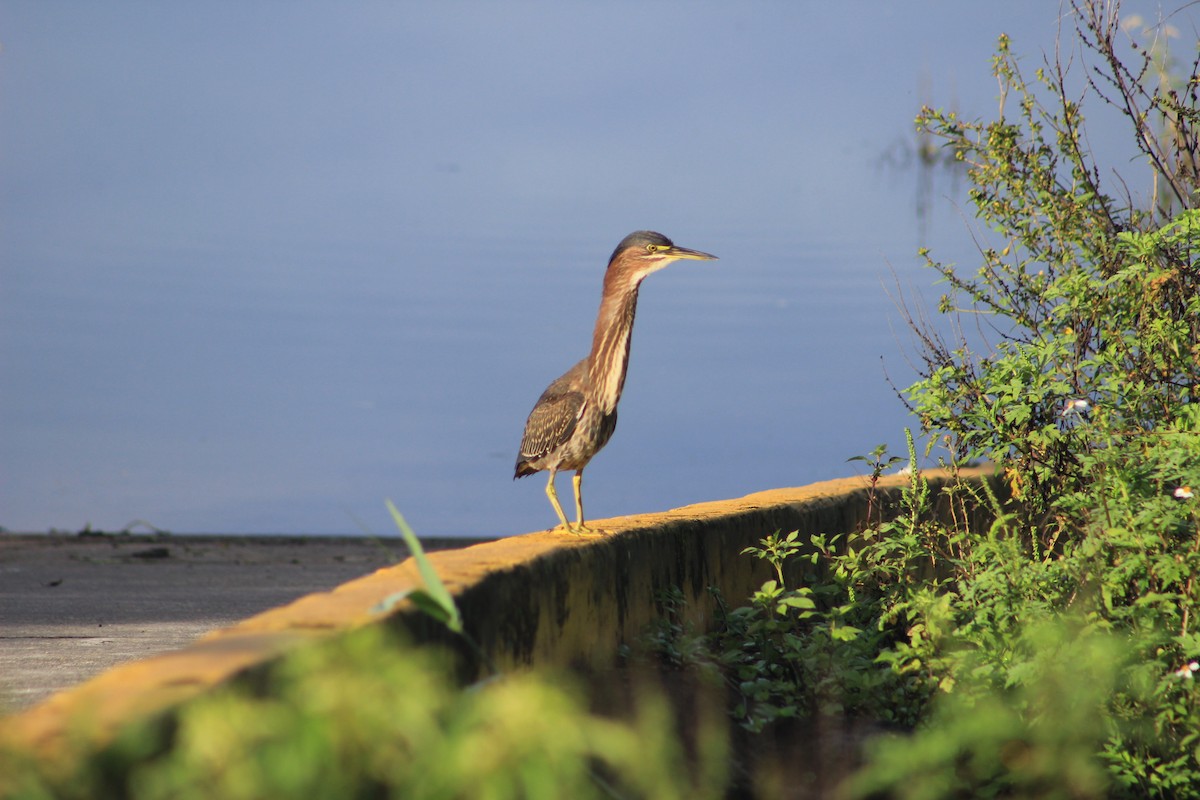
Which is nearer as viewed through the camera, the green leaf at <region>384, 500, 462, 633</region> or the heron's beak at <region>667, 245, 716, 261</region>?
the green leaf at <region>384, 500, 462, 633</region>

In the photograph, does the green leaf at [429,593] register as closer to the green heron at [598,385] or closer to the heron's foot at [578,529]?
the heron's foot at [578,529]

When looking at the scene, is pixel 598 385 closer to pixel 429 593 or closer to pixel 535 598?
pixel 535 598

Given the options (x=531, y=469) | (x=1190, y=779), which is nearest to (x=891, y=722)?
(x=1190, y=779)

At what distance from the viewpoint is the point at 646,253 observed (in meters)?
6.61

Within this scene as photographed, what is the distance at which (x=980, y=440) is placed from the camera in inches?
246

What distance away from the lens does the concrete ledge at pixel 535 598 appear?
2.69m

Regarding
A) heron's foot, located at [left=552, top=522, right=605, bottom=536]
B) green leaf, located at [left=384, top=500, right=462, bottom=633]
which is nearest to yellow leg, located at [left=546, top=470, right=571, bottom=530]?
heron's foot, located at [left=552, top=522, right=605, bottom=536]

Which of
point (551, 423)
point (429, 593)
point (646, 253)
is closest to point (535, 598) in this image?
point (429, 593)


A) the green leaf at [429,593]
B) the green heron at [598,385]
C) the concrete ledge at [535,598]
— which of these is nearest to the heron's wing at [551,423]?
the green heron at [598,385]

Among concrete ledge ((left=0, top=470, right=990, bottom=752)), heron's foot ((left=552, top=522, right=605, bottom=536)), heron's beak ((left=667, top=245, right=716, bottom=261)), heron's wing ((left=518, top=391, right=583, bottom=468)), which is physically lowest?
concrete ledge ((left=0, top=470, right=990, bottom=752))

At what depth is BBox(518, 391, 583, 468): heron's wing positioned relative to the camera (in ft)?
20.6

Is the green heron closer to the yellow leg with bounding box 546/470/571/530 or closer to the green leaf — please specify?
the yellow leg with bounding box 546/470/571/530

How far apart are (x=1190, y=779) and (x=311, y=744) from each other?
3648 millimetres

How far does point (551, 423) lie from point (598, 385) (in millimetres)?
315
